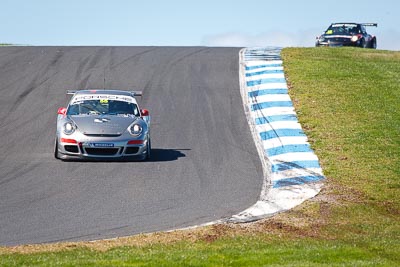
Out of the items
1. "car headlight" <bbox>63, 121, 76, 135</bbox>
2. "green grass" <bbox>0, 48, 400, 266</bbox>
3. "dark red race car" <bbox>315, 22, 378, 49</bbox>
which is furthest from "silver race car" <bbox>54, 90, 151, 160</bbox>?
"dark red race car" <bbox>315, 22, 378, 49</bbox>

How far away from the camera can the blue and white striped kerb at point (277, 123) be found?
1644 cm

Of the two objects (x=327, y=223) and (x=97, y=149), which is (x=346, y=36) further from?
(x=327, y=223)

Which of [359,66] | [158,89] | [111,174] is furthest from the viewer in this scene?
[359,66]

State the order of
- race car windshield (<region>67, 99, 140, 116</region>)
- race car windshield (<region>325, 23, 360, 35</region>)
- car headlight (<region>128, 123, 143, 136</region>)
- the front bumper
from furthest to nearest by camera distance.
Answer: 1. race car windshield (<region>325, 23, 360, 35</region>)
2. race car windshield (<region>67, 99, 140, 116</region>)
3. car headlight (<region>128, 123, 143, 136</region>)
4. the front bumper

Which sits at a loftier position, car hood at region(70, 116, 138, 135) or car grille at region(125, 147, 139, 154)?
car hood at region(70, 116, 138, 135)

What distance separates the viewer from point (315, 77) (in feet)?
87.4

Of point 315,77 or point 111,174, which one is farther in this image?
point 315,77

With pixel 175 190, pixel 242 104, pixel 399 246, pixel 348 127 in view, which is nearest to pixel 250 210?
pixel 175 190

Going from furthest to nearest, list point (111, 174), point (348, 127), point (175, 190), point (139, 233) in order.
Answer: point (348, 127), point (111, 174), point (175, 190), point (139, 233)

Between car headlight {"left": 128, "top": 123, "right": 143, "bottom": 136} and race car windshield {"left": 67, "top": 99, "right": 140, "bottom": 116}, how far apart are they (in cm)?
89

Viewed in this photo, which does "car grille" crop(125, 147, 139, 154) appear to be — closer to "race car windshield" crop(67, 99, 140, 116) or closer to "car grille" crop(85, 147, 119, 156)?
"car grille" crop(85, 147, 119, 156)

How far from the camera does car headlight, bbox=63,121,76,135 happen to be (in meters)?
17.1

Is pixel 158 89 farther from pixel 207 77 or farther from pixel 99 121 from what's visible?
pixel 99 121

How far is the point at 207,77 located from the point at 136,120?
30.5 feet
